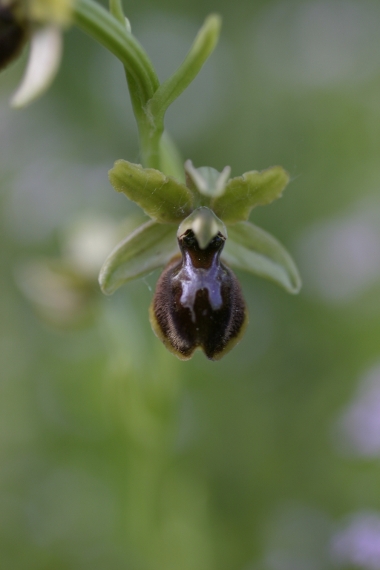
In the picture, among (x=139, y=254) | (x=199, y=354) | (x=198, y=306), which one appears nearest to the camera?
(x=198, y=306)

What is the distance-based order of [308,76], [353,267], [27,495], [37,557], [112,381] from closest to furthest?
[112,381]
[37,557]
[27,495]
[353,267]
[308,76]

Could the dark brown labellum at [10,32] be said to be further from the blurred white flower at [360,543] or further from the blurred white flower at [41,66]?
the blurred white flower at [360,543]

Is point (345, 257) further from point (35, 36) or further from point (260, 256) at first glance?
point (35, 36)

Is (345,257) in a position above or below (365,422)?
above

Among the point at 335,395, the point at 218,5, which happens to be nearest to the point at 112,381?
the point at 335,395

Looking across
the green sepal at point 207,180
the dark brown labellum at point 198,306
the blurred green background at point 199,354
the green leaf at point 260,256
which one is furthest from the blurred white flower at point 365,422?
the green sepal at point 207,180

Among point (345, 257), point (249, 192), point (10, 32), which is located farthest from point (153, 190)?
point (345, 257)

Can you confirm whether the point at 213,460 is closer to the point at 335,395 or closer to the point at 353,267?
the point at 335,395
